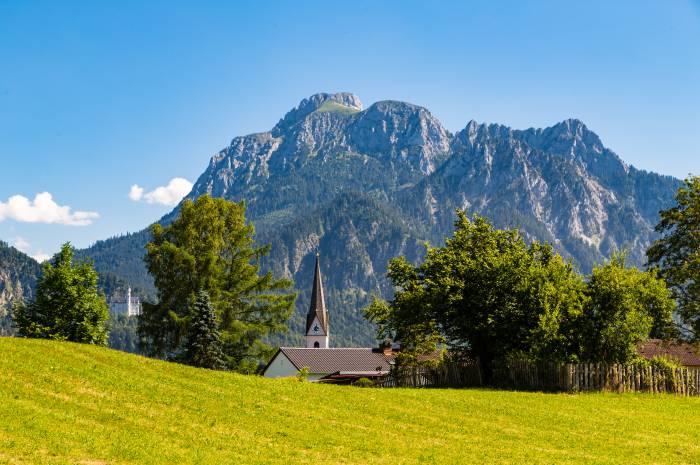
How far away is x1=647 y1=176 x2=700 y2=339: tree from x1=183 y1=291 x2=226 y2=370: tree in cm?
3102

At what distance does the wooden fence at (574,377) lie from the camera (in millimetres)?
35438

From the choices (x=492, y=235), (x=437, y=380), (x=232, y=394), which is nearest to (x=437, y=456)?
(x=232, y=394)

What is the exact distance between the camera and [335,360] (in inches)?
2970

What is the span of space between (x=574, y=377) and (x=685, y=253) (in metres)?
23.5

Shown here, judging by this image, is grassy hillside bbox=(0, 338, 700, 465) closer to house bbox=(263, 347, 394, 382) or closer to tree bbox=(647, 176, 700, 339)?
tree bbox=(647, 176, 700, 339)

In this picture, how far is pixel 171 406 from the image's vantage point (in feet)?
68.7

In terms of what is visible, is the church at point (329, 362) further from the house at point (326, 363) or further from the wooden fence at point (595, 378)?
the wooden fence at point (595, 378)

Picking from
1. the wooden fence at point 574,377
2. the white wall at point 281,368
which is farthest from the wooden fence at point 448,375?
the white wall at point 281,368

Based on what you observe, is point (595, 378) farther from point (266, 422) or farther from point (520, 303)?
point (266, 422)

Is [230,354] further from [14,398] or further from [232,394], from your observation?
[14,398]

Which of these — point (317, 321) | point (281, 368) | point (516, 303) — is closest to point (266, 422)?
point (516, 303)

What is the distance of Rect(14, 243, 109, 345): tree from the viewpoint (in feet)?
149

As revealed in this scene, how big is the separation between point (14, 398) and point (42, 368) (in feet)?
12.3

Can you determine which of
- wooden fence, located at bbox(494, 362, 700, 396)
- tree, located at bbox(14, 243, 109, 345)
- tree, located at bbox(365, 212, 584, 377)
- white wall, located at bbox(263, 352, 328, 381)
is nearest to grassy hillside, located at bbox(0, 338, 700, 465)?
wooden fence, located at bbox(494, 362, 700, 396)
